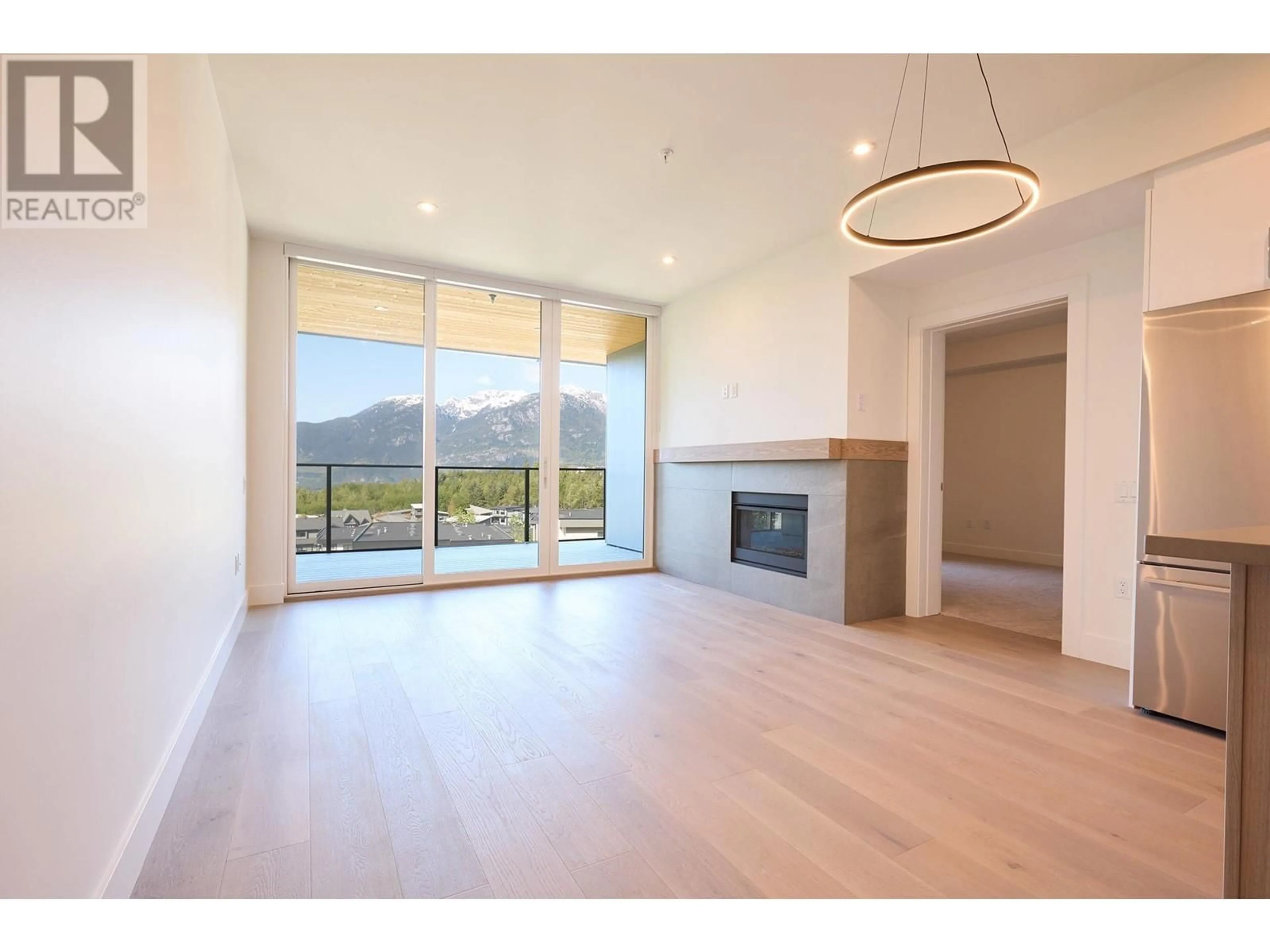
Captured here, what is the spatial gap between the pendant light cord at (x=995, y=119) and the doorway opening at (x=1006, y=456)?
3.00m

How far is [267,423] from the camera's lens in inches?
170

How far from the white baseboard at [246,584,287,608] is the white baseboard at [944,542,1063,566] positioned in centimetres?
744

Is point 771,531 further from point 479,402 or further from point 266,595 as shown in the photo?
point 266,595

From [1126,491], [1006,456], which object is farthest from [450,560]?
[1006,456]

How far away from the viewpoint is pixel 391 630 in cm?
362

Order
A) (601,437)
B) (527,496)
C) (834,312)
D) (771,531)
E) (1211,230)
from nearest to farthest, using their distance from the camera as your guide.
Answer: (1211,230), (834,312), (771,531), (527,496), (601,437)

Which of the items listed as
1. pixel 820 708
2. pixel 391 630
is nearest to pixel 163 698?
pixel 391 630

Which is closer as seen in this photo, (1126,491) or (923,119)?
(923,119)

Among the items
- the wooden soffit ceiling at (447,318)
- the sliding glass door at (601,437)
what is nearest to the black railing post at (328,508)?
the wooden soffit ceiling at (447,318)

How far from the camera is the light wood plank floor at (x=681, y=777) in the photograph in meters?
1.43

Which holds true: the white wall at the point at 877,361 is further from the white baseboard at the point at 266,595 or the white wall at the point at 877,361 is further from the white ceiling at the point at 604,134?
the white baseboard at the point at 266,595

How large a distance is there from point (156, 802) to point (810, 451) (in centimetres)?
364

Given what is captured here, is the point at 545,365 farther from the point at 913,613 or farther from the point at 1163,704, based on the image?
the point at 1163,704
